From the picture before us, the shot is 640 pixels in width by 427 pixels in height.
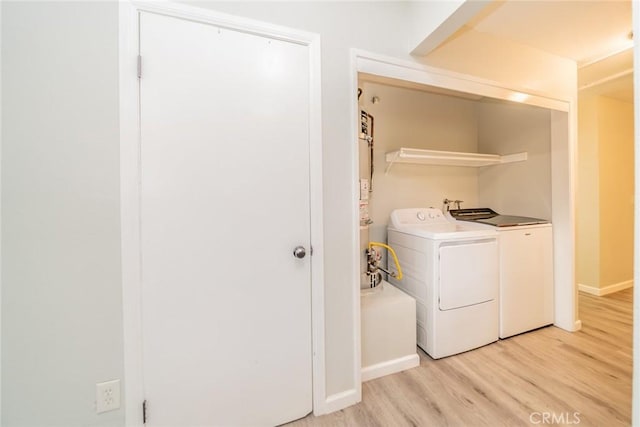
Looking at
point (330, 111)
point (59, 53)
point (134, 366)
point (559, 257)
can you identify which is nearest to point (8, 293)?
Answer: point (134, 366)

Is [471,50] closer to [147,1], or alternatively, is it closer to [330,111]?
[330,111]

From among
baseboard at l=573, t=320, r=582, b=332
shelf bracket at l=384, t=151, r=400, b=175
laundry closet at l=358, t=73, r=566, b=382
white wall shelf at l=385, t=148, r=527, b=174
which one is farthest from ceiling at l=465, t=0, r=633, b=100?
baseboard at l=573, t=320, r=582, b=332

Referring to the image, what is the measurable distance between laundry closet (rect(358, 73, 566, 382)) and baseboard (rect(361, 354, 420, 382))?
793 mm

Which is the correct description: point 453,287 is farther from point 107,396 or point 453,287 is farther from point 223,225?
point 107,396

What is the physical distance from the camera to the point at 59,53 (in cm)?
98

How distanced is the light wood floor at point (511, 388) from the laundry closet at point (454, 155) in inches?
20.5

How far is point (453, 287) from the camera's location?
1.85 m

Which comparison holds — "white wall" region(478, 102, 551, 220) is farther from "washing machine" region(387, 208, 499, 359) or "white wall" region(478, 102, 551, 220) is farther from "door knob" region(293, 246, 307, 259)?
"door knob" region(293, 246, 307, 259)

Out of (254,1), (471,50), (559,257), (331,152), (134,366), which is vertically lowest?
(134,366)

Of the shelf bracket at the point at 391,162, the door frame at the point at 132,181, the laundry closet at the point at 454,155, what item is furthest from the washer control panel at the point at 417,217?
the door frame at the point at 132,181

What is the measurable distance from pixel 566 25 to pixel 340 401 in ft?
9.58

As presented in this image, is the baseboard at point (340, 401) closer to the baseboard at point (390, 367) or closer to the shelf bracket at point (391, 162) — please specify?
the baseboard at point (390, 367)

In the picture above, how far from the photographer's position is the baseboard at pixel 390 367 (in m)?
1.66

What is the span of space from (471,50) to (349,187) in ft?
4.69
